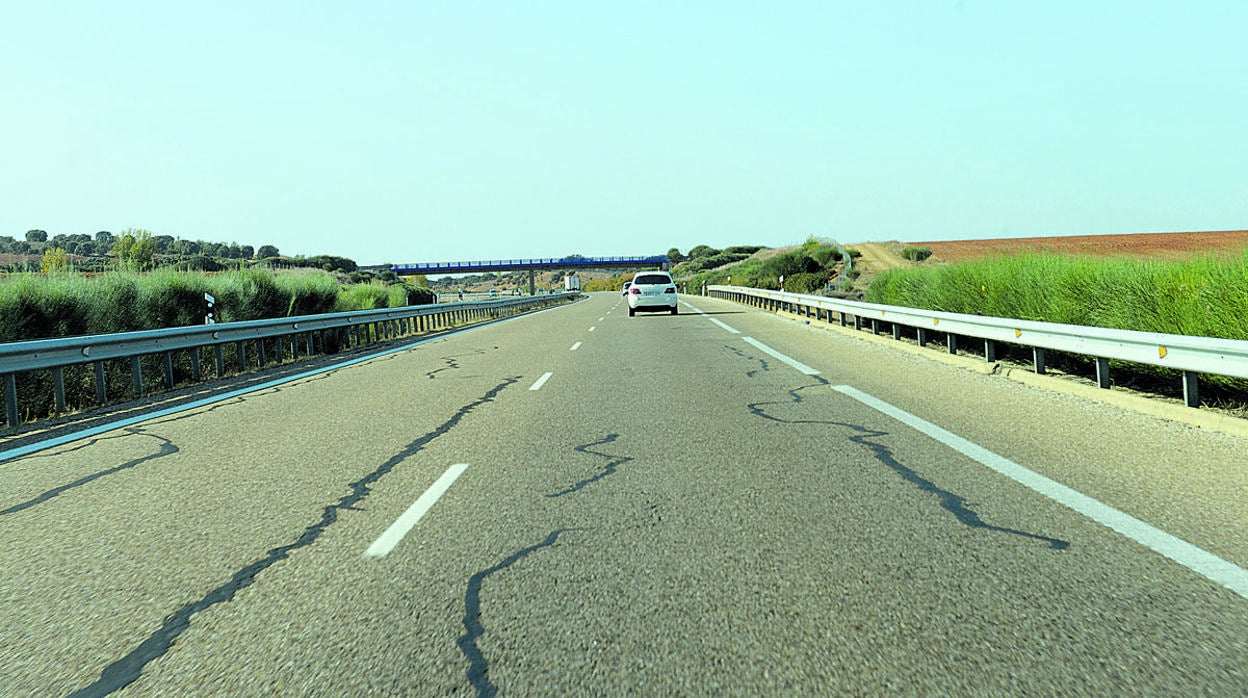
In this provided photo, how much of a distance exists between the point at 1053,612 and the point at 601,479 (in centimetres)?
342

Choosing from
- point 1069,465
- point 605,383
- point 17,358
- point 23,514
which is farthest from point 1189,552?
point 17,358

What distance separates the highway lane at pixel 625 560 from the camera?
11.6 feet

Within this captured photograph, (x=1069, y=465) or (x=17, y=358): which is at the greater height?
(x=17, y=358)

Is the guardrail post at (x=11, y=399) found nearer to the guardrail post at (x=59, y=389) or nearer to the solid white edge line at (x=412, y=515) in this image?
the guardrail post at (x=59, y=389)

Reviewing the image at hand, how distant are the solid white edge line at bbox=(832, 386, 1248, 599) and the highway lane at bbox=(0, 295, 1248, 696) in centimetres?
11

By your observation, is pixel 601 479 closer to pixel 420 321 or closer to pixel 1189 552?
pixel 1189 552

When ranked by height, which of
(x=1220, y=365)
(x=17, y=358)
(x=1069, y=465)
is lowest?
(x=1069, y=465)

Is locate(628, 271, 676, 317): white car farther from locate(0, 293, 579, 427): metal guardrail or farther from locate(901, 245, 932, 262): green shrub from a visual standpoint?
locate(901, 245, 932, 262): green shrub

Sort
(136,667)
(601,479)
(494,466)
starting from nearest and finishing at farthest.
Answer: (136,667) < (601,479) < (494,466)

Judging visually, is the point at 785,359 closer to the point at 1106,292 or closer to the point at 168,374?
the point at 1106,292

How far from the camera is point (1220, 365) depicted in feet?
26.1

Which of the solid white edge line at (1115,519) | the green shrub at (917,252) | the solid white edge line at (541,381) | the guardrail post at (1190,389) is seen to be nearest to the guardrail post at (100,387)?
the solid white edge line at (541,381)

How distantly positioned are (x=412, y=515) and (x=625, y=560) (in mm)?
1686

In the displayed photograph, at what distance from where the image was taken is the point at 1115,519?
5402 mm
